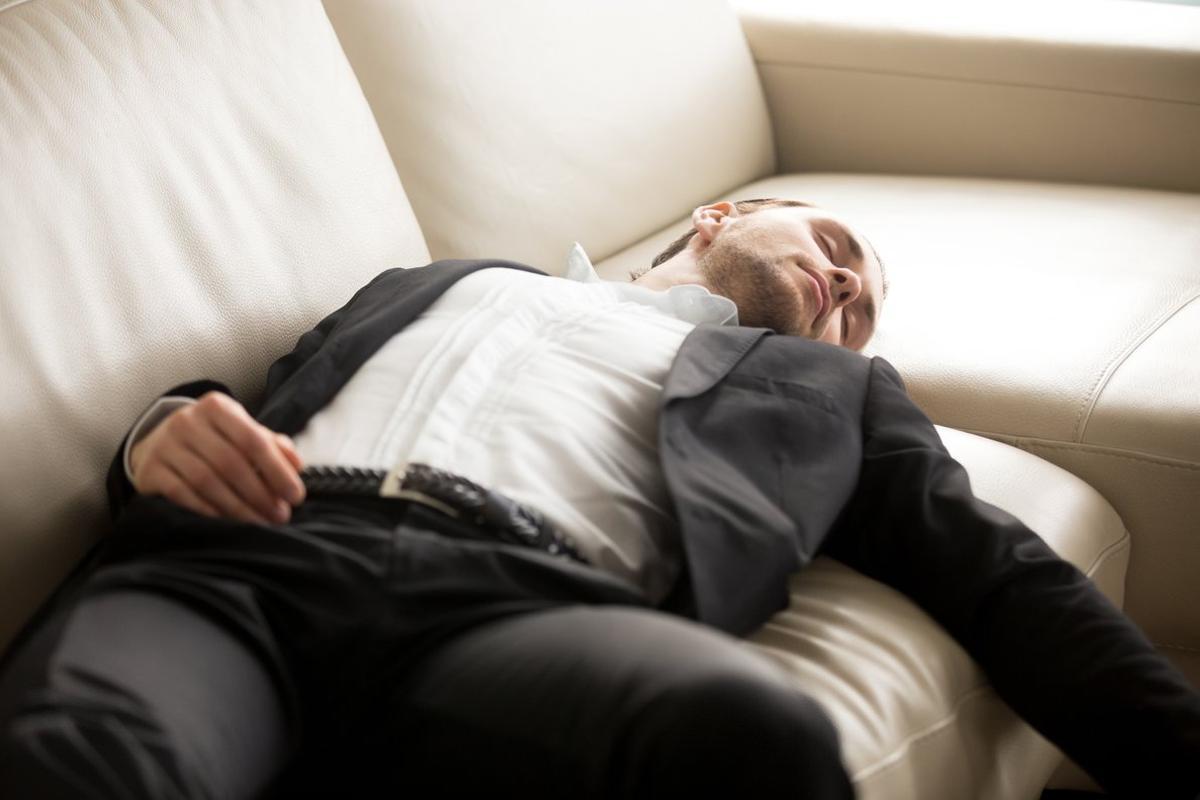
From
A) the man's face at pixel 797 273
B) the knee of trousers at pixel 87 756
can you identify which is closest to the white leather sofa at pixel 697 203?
the man's face at pixel 797 273

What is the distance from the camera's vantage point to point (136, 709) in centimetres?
80

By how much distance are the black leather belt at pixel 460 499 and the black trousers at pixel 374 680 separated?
13 mm

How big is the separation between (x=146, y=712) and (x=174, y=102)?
2.42ft

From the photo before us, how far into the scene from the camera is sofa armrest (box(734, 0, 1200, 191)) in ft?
6.99

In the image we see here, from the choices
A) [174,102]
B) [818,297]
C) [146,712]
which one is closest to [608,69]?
[818,297]

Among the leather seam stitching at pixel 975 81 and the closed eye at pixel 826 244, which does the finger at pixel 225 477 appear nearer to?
the closed eye at pixel 826 244

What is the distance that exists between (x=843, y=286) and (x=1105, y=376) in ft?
1.04

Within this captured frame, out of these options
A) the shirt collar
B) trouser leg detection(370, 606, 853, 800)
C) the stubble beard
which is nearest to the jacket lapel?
the shirt collar

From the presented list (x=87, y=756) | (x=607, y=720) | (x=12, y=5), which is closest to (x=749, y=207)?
(x=12, y=5)

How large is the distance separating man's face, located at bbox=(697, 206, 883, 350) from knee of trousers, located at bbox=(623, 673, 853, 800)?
736mm

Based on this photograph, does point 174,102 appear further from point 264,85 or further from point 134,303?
point 134,303

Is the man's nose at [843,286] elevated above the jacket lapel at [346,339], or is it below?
below

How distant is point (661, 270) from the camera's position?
161cm

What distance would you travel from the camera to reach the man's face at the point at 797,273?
1498mm
